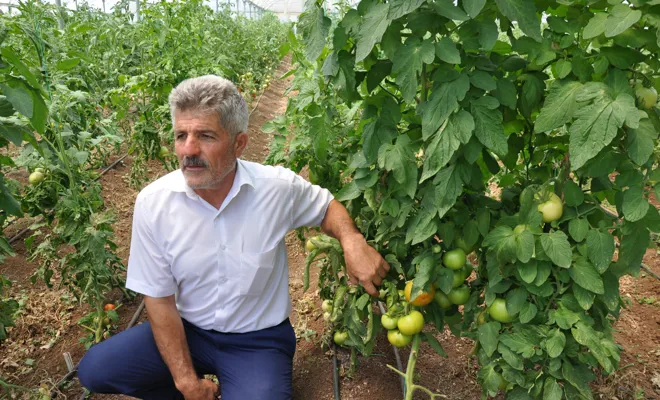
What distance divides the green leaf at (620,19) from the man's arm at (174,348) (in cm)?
187

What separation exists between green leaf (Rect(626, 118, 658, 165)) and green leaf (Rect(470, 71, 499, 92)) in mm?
378

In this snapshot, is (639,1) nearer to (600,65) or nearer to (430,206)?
(600,65)

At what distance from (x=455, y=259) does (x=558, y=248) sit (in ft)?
1.16

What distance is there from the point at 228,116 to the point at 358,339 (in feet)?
3.50

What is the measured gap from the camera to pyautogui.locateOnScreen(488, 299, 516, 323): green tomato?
1.72 meters

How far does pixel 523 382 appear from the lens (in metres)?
1.70

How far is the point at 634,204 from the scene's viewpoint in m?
1.45

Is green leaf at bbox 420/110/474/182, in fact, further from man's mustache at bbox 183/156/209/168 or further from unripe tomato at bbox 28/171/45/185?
unripe tomato at bbox 28/171/45/185

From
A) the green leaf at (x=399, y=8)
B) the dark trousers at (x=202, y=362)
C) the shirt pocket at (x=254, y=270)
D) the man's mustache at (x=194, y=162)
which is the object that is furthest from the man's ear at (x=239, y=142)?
the green leaf at (x=399, y=8)

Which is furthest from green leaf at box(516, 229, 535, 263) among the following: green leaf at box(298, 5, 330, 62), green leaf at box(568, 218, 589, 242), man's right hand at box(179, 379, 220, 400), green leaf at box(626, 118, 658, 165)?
man's right hand at box(179, 379, 220, 400)

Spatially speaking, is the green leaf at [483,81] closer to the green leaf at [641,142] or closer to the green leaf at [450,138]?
the green leaf at [450,138]

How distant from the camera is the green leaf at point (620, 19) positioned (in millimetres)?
1304

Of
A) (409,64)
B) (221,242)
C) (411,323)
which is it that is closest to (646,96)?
(409,64)

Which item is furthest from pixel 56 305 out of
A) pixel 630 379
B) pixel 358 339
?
pixel 630 379
